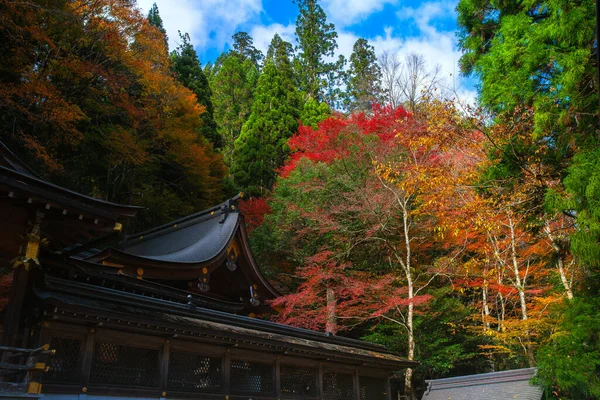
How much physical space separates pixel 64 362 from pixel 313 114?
28.4 m

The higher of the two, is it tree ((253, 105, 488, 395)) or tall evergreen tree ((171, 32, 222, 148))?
tall evergreen tree ((171, 32, 222, 148))

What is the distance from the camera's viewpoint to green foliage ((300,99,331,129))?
3234 centimetres

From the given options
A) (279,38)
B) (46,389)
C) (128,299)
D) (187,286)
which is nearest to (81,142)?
(187,286)

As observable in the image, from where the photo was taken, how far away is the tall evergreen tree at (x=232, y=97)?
39.5m

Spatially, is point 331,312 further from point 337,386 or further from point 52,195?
point 52,195

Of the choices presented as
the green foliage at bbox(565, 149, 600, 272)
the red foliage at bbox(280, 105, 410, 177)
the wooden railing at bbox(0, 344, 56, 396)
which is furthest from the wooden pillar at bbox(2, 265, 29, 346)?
the red foliage at bbox(280, 105, 410, 177)

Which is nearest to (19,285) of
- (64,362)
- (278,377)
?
(64,362)

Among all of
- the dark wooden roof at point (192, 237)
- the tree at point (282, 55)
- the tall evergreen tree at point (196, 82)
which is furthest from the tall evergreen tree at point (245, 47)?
the dark wooden roof at point (192, 237)

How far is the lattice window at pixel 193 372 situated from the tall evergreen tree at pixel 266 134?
2017cm

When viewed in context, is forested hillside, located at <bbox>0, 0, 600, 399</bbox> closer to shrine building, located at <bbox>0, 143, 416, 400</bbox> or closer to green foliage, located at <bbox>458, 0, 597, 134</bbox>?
green foliage, located at <bbox>458, 0, 597, 134</bbox>

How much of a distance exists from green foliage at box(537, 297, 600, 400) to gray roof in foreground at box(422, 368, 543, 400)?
2.70 metres

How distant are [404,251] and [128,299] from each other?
1483 centimetres

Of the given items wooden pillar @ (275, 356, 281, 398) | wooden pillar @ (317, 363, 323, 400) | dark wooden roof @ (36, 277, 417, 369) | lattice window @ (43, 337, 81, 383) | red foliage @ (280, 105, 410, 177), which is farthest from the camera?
red foliage @ (280, 105, 410, 177)

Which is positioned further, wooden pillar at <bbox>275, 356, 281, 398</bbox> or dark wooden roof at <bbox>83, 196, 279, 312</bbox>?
dark wooden roof at <bbox>83, 196, 279, 312</bbox>
